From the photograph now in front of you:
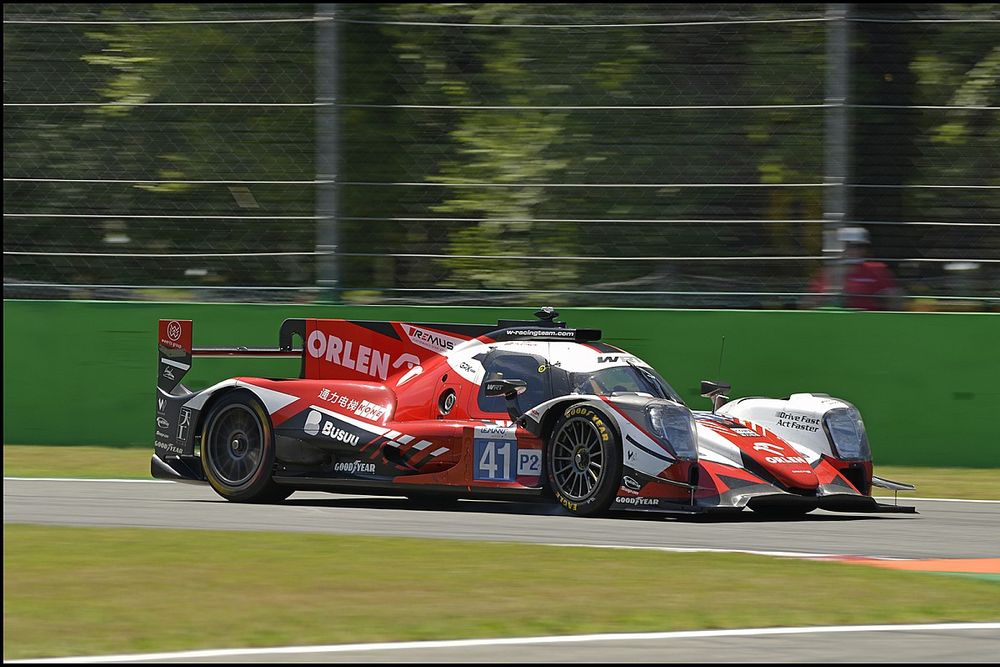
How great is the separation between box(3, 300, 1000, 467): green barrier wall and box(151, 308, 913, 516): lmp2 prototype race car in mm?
2633

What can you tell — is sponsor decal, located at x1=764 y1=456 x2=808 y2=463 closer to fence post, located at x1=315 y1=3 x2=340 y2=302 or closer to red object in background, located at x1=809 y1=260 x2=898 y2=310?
red object in background, located at x1=809 y1=260 x2=898 y2=310

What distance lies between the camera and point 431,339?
1180cm

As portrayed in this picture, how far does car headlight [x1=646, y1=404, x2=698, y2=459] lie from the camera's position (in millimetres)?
10172

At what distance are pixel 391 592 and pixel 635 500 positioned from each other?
10.0 feet

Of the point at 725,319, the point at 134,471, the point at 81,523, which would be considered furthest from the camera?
the point at 725,319

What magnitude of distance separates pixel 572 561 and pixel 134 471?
246 inches

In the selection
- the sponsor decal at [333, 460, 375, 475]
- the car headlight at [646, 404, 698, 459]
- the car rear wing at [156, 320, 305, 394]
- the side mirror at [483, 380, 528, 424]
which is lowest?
the sponsor decal at [333, 460, 375, 475]

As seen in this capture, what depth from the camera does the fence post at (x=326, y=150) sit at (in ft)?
51.0

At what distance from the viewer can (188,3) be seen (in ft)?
55.1

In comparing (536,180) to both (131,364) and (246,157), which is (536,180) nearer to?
(246,157)

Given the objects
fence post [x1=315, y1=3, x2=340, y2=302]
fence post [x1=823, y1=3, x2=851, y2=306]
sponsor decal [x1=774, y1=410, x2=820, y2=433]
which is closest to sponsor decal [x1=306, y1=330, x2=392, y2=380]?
sponsor decal [x1=774, y1=410, x2=820, y2=433]

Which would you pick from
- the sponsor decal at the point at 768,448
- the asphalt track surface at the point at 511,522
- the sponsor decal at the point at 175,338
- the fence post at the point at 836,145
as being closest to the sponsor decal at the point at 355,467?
the asphalt track surface at the point at 511,522

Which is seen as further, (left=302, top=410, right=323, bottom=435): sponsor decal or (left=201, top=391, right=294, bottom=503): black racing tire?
(left=201, top=391, right=294, bottom=503): black racing tire

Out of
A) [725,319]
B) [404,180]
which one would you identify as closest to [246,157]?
[404,180]
